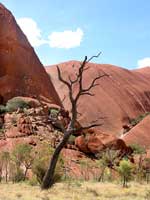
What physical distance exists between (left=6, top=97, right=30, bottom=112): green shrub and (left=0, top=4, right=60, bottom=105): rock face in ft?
14.8

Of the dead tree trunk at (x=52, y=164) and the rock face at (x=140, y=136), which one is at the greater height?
the rock face at (x=140, y=136)

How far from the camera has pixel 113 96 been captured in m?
109

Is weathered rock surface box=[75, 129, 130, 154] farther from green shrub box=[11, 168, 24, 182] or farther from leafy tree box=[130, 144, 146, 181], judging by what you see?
green shrub box=[11, 168, 24, 182]

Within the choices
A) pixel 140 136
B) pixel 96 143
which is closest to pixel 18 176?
pixel 96 143

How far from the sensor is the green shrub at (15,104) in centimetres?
5069

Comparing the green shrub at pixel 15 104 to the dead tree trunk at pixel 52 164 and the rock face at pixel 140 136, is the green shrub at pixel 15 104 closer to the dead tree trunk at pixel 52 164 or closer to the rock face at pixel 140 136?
the rock face at pixel 140 136

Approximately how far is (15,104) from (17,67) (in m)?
12.9

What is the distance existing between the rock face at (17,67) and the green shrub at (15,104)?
14.8 ft

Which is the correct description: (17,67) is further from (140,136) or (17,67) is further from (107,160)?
(107,160)

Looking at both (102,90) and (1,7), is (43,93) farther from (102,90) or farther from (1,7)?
(102,90)

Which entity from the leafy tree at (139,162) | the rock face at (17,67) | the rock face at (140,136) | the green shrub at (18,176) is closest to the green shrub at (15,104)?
the rock face at (17,67)

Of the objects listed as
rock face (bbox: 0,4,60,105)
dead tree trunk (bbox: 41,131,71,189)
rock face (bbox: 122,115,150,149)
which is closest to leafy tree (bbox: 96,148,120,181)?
rock face (bbox: 0,4,60,105)

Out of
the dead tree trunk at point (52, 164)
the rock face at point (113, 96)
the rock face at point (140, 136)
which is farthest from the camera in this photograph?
the rock face at point (113, 96)

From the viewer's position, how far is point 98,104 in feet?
336
